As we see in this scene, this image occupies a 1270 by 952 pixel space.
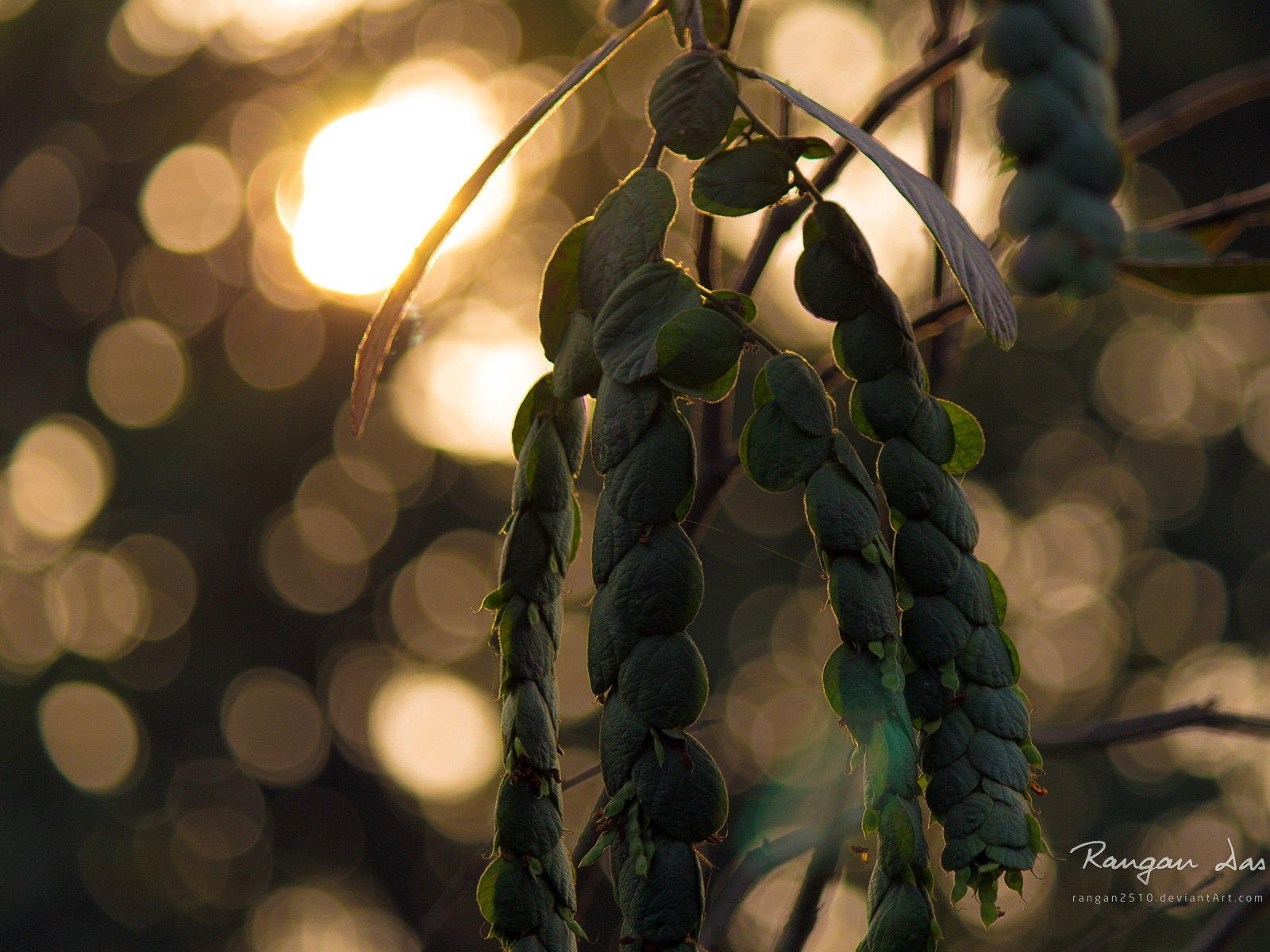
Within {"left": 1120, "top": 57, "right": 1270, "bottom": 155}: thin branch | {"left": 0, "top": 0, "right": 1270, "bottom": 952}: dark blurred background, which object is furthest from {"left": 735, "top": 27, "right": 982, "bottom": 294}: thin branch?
{"left": 0, "top": 0, "right": 1270, "bottom": 952}: dark blurred background

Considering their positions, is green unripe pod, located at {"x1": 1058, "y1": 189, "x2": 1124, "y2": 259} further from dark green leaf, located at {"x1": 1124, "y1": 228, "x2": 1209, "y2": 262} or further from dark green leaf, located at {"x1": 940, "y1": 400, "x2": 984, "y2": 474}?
dark green leaf, located at {"x1": 1124, "y1": 228, "x2": 1209, "y2": 262}

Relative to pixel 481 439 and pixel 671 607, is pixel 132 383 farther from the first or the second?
pixel 671 607

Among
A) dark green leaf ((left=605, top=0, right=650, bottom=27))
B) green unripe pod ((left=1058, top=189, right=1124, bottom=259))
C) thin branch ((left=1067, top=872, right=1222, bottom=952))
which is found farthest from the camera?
thin branch ((left=1067, top=872, right=1222, bottom=952))

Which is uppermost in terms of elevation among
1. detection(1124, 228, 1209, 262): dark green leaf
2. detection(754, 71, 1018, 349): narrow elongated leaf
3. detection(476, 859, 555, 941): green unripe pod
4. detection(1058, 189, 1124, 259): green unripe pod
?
detection(1124, 228, 1209, 262): dark green leaf

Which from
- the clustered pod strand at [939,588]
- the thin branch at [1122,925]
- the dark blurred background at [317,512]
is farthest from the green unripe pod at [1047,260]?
the dark blurred background at [317,512]

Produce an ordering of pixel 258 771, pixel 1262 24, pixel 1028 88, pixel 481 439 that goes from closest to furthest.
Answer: pixel 1028 88 < pixel 1262 24 < pixel 481 439 < pixel 258 771

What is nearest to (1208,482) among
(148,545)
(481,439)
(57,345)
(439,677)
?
(481,439)

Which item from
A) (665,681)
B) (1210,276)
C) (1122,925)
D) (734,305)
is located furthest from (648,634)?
(1122,925)
